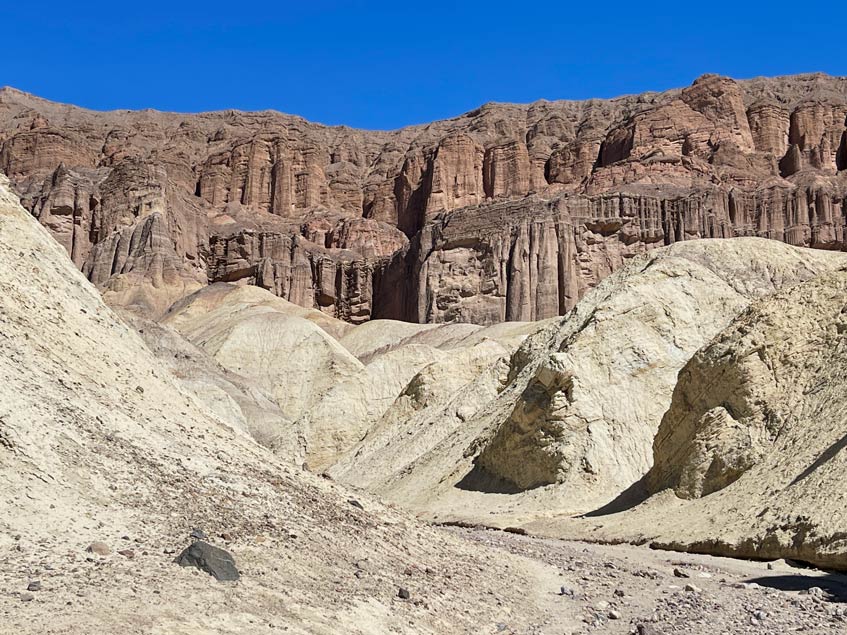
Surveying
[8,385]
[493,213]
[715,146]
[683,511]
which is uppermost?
[715,146]

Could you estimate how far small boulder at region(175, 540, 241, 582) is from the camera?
9281mm

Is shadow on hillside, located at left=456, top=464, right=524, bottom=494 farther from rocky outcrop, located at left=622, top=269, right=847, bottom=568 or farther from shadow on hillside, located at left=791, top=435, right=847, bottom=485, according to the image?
shadow on hillside, located at left=791, top=435, right=847, bottom=485

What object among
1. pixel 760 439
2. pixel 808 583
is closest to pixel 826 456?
pixel 760 439

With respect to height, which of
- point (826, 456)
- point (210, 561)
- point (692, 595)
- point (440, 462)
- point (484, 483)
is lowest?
point (692, 595)

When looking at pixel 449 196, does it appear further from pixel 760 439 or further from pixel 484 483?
pixel 760 439

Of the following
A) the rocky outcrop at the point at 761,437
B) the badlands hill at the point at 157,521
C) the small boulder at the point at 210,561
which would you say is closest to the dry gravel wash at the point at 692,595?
the badlands hill at the point at 157,521

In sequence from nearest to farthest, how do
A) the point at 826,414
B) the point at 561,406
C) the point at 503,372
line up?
the point at 826,414 → the point at 561,406 → the point at 503,372

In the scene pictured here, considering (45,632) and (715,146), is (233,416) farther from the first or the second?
(715,146)

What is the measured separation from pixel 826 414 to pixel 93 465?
13041mm

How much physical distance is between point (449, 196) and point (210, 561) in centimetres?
11617

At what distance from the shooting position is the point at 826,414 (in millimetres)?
18531

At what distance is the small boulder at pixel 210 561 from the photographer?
9281 millimetres

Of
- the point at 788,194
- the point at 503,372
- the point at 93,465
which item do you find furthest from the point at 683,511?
the point at 788,194

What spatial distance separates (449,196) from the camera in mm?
124250
